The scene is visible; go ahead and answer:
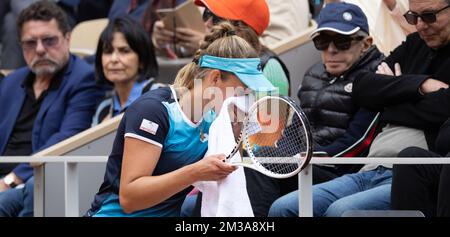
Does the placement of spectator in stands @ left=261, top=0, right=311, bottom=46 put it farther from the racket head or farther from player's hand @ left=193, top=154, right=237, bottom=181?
player's hand @ left=193, top=154, right=237, bottom=181

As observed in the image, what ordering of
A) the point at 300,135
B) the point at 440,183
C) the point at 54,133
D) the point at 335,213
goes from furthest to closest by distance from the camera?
the point at 54,133
the point at 335,213
the point at 440,183
the point at 300,135

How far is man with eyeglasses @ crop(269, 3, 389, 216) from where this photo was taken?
6191 millimetres

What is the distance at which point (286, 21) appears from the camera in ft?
25.8

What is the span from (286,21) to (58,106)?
164 centimetres

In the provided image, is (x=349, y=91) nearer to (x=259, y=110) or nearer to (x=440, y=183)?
(x=440, y=183)

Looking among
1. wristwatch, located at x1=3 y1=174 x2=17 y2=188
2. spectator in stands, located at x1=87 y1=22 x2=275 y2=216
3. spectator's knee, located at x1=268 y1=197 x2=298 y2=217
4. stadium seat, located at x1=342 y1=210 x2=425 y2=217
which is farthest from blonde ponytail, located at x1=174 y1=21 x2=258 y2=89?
wristwatch, located at x1=3 y1=174 x2=17 y2=188

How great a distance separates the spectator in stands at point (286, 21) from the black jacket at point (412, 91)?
155 centimetres

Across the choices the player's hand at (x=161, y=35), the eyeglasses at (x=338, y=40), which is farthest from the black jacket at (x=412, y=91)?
the player's hand at (x=161, y=35)

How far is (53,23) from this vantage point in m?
8.14

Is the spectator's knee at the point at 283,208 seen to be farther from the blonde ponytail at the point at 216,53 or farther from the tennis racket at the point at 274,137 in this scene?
the blonde ponytail at the point at 216,53

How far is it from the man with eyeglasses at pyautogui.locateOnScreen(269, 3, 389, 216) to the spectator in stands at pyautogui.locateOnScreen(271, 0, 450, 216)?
→ 36 mm

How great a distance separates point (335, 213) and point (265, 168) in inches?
36.1

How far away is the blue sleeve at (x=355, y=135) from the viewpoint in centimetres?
625
